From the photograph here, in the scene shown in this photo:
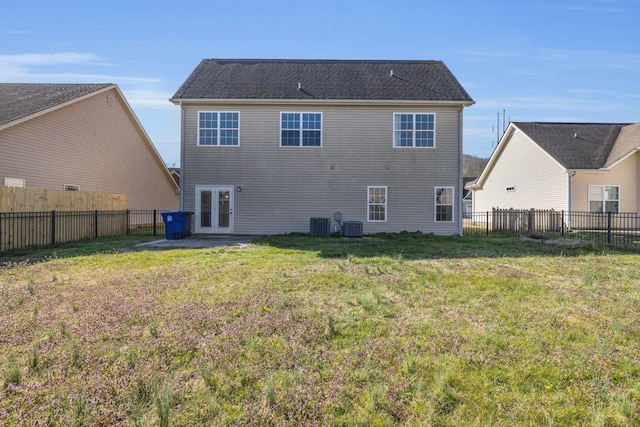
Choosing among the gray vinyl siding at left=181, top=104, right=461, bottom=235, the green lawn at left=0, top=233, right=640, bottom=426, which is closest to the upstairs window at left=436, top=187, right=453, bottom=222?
the gray vinyl siding at left=181, top=104, right=461, bottom=235

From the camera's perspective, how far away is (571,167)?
63.4 feet

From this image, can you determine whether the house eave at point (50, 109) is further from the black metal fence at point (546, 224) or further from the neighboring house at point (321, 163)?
the black metal fence at point (546, 224)

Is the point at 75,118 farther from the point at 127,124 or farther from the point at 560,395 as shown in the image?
the point at 560,395

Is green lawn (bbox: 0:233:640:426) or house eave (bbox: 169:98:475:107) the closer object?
green lawn (bbox: 0:233:640:426)

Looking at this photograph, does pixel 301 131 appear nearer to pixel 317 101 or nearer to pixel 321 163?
pixel 317 101

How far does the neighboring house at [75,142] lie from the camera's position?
47.0 ft

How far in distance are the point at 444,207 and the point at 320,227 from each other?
222 inches

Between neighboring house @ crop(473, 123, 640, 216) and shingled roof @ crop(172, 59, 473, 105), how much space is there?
905 cm

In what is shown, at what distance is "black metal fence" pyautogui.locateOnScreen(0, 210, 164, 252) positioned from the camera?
1045 cm

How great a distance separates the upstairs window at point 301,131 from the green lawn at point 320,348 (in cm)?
920

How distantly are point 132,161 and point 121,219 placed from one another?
6.53 metres

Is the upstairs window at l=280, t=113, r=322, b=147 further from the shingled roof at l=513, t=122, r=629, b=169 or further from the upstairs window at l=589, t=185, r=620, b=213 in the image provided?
the upstairs window at l=589, t=185, r=620, b=213

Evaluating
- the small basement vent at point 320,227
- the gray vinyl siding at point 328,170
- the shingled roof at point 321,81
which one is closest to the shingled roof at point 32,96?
the shingled roof at point 321,81

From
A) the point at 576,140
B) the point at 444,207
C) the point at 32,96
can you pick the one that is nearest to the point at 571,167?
the point at 576,140
